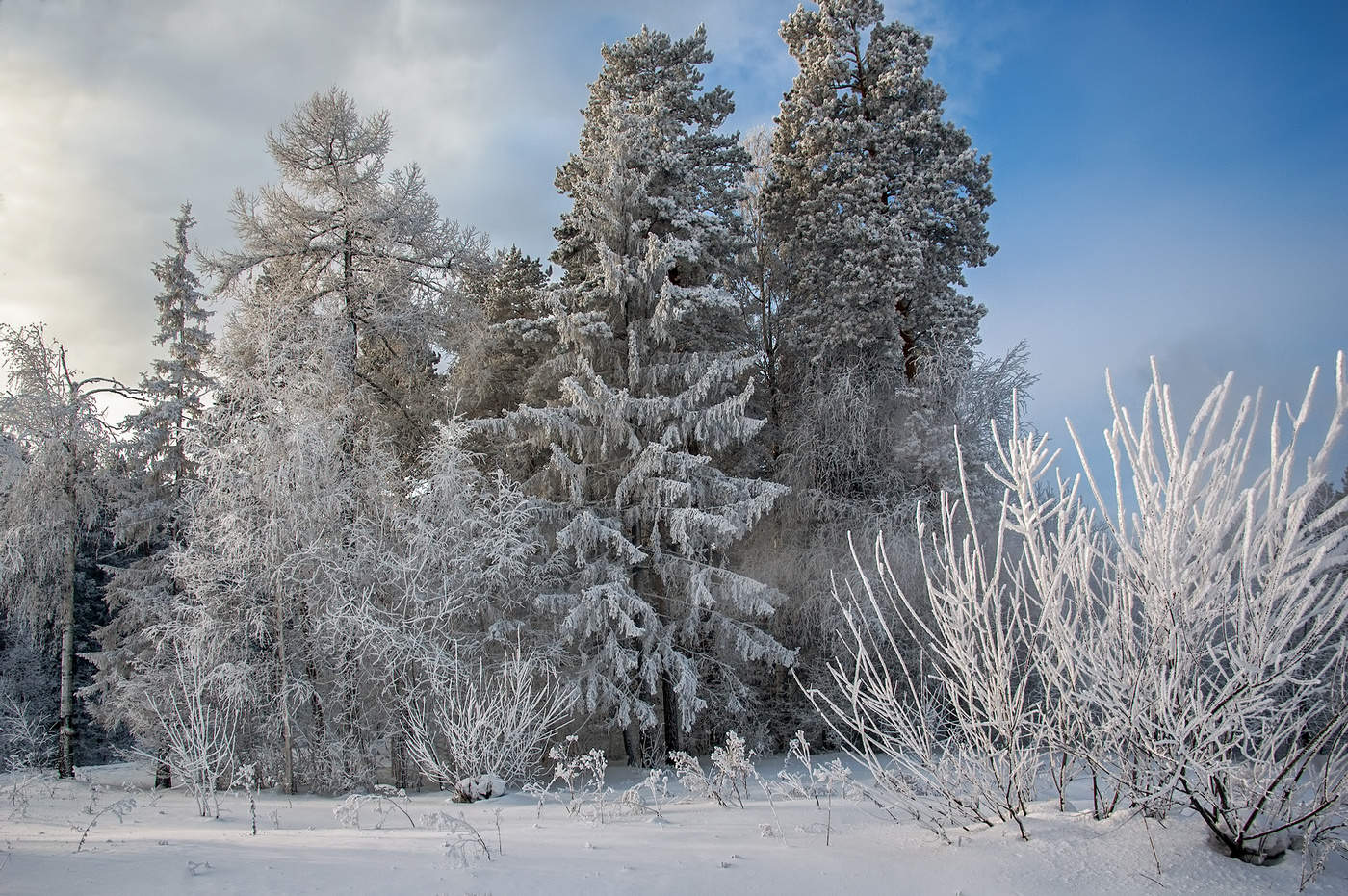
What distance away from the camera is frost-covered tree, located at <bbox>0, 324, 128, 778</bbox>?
16578mm

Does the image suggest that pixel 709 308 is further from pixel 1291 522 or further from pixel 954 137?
pixel 1291 522

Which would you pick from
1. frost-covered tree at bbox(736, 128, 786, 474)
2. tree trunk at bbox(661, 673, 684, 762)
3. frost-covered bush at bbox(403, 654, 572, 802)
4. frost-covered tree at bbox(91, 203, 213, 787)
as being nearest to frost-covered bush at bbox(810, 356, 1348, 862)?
frost-covered bush at bbox(403, 654, 572, 802)

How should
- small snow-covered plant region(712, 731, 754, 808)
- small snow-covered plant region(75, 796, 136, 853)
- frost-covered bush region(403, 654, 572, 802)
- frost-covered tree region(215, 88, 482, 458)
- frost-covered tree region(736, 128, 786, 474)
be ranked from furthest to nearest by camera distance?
frost-covered tree region(736, 128, 786, 474)
frost-covered tree region(215, 88, 482, 458)
frost-covered bush region(403, 654, 572, 802)
small snow-covered plant region(712, 731, 754, 808)
small snow-covered plant region(75, 796, 136, 853)

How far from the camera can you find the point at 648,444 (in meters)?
15.8

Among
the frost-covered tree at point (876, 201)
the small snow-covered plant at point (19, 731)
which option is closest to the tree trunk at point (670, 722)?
the frost-covered tree at point (876, 201)

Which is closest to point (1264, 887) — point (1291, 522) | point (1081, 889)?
point (1081, 889)

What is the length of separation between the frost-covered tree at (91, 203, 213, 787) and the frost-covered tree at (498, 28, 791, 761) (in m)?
7.83

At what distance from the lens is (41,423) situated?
1711 centimetres

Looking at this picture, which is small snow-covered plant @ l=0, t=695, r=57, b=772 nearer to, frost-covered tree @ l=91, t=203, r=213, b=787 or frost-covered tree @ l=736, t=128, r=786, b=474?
frost-covered tree @ l=91, t=203, r=213, b=787

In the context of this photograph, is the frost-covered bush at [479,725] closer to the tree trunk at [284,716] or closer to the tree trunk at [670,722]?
the tree trunk at [284,716]

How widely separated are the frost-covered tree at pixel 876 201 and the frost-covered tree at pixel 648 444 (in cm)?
277

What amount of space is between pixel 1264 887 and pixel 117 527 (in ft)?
66.1

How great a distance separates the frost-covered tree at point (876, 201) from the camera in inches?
733

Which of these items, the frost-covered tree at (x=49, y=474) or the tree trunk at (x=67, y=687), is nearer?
the frost-covered tree at (x=49, y=474)
